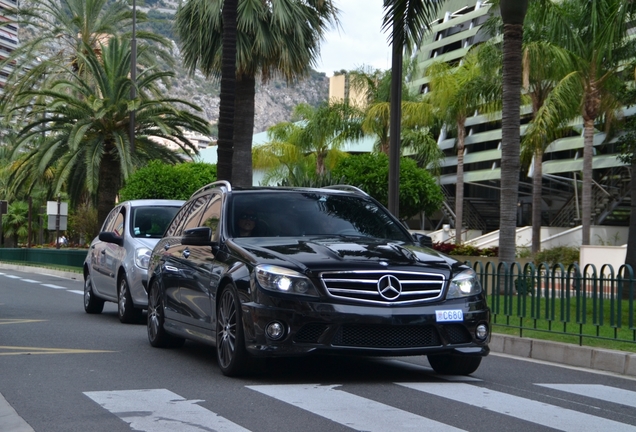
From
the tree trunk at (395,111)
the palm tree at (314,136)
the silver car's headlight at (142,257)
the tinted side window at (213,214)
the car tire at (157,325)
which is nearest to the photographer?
the tinted side window at (213,214)

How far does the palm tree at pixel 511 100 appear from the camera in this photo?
58.5 ft

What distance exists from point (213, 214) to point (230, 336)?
1751 mm

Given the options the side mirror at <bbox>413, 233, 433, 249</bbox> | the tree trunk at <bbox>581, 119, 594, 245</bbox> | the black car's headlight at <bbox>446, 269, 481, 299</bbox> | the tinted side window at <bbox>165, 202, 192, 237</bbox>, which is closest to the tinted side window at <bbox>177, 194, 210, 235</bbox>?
the tinted side window at <bbox>165, 202, 192, 237</bbox>

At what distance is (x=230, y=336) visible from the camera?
28.4 feet

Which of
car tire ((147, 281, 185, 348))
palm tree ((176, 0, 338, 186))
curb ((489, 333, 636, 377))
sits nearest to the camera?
curb ((489, 333, 636, 377))

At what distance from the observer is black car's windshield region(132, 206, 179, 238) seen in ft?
51.0

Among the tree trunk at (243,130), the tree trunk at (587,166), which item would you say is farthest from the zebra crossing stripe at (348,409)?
the tree trunk at (587,166)

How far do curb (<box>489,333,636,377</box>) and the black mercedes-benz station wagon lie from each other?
2159 millimetres

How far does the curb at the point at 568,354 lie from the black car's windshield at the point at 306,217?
2.58 meters

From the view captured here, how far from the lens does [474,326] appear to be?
332 inches

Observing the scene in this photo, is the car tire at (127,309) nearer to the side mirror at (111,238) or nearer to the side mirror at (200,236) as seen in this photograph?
the side mirror at (111,238)

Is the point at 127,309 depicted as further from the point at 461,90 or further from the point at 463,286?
the point at 461,90

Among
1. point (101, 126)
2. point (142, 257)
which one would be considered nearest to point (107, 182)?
point (101, 126)

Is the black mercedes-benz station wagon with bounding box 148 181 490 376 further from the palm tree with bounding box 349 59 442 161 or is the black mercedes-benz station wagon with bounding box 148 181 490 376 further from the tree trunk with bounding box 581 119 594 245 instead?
the palm tree with bounding box 349 59 442 161
